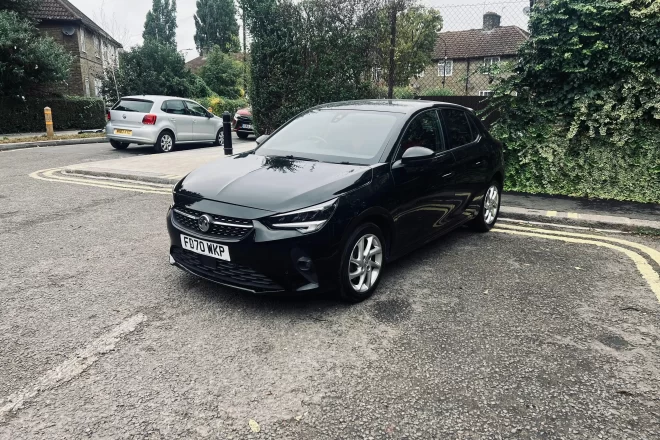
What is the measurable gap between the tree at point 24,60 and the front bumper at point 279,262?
19.5 metres

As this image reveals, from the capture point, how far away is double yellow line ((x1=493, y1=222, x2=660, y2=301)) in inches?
185

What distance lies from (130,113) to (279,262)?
1176 centimetres

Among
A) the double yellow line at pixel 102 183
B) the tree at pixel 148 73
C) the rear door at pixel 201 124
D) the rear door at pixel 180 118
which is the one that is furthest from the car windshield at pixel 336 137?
the tree at pixel 148 73

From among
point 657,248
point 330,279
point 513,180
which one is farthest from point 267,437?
point 513,180

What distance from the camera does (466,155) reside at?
5297 mm

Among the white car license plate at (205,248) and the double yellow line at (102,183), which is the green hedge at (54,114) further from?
the white car license plate at (205,248)

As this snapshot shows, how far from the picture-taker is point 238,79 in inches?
1732

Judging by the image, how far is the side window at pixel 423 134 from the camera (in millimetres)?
4465

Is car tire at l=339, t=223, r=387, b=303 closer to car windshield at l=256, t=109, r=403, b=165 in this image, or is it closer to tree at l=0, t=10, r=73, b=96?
car windshield at l=256, t=109, r=403, b=165

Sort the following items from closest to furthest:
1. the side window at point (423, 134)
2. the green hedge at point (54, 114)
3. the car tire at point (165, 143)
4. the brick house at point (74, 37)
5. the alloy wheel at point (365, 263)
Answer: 1. the alloy wheel at point (365, 263)
2. the side window at point (423, 134)
3. the car tire at point (165, 143)
4. the green hedge at point (54, 114)
5. the brick house at point (74, 37)

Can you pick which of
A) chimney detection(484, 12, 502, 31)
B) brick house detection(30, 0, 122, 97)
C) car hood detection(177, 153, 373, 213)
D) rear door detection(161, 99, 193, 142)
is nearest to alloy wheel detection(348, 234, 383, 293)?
car hood detection(177, 153, 373, 213)

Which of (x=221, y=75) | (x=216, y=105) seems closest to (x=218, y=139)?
(x=216, y=105)

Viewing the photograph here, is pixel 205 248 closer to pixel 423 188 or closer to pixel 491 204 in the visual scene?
pixel 423 188

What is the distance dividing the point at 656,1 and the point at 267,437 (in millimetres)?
7449
